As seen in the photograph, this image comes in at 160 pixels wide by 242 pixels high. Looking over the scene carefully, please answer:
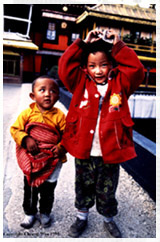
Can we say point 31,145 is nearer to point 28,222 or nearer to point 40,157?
point 40,157

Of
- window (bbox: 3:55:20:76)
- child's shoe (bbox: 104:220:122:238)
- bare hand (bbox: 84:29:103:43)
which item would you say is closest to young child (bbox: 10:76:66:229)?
bare hand (bbox: 84:29:103:43)

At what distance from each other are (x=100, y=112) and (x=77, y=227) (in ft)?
3.18

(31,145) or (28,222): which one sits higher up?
(31,145)

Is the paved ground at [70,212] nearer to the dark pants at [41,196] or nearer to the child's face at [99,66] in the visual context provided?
the dark pants at [41,196]

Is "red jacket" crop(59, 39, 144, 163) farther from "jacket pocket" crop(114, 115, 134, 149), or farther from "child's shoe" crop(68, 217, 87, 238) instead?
"child's shoe" crop(68, 217, 87, 238)

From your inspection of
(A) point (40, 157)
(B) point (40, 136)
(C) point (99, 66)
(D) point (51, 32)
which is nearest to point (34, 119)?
(B) point (40, 136)

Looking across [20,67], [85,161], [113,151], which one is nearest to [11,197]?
[85,161]

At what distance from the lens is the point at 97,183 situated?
67.6 inches

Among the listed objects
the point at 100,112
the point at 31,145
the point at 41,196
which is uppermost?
the point at 100,112

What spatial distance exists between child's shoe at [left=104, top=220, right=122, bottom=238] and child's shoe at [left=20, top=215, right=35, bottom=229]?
2.09 ft

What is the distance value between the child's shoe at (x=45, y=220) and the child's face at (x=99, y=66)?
1221mm

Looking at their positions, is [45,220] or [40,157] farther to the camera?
[45,220]

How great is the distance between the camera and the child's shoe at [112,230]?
5.71 ft

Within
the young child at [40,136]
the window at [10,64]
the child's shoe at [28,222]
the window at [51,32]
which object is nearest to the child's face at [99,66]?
the young child at [40,136]
